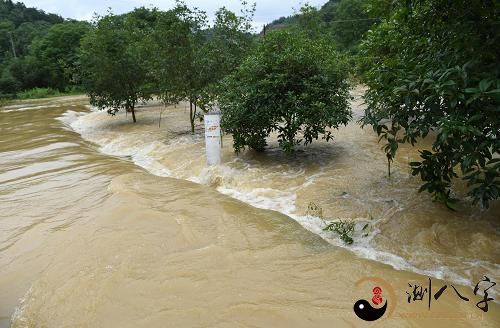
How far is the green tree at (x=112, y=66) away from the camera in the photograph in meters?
17.3

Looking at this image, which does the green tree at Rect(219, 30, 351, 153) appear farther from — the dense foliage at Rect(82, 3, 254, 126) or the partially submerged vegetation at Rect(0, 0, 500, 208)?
the dense foliage at Rect(82, 3, 254, 126)

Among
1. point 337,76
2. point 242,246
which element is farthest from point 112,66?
point 242,246

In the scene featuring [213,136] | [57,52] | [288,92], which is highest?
[57,52]

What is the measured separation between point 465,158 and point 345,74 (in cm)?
543

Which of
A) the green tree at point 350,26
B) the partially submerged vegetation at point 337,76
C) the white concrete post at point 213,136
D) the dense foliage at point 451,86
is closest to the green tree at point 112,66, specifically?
the partially submerged vegetation at point 337,76

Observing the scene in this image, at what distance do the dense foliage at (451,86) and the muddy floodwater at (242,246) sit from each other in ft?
3.25

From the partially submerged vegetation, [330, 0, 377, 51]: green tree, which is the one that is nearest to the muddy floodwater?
the partially submerged vegetation

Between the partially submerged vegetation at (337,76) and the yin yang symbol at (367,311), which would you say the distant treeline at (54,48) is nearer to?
the partially submerged vegetation at (337,76)

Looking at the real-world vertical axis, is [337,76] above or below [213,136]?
above

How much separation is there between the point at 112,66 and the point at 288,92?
11072 millimetres

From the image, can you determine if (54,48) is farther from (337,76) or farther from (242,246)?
(242,246)

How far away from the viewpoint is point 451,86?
434cm

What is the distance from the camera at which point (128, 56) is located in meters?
17.5

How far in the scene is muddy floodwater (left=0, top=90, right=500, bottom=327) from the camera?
414 cm
